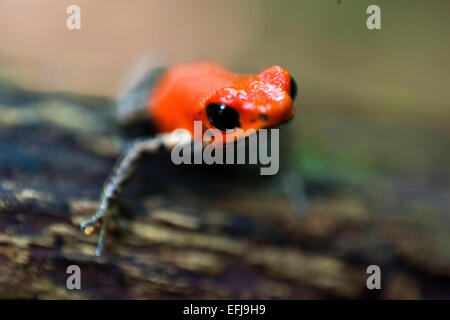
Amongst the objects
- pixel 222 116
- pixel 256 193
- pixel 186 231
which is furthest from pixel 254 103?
pixel 256 193

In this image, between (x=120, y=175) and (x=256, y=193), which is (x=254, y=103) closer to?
(x=120, y=175)

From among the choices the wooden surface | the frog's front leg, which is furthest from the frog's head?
the wooden surface

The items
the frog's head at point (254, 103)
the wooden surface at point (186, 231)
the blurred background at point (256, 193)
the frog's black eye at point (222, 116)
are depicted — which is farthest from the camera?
the blurred background at point (256, 193)

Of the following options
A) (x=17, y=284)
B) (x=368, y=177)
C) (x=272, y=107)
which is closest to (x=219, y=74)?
(x=272, y=107)

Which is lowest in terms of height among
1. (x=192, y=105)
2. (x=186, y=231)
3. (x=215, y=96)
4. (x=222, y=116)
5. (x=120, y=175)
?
(x=186, y=231)

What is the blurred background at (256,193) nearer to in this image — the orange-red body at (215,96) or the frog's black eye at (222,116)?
the orange-red body at (215,96)

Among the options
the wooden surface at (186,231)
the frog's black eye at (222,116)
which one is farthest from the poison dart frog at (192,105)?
the wooden surface at (186,231)

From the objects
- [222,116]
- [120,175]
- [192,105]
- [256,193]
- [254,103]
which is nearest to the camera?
[254,103]
